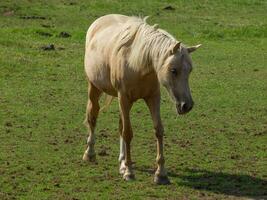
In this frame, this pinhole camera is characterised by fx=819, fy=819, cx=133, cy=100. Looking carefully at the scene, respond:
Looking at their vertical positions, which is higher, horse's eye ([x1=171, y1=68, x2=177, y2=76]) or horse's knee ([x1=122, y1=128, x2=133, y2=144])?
horse's eye ([x1=171, y1=68, x2=177, y2=76])

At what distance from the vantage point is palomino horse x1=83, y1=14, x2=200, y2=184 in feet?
27.2

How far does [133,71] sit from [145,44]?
0.33 metres

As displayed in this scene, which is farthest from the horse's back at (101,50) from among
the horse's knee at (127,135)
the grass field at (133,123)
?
the grass field at (133,123)

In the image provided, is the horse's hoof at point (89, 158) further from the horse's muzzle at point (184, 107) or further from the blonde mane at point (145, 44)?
the horse's muzzle at point (184, 107)

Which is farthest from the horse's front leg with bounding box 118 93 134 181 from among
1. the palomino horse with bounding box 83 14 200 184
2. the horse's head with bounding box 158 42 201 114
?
the horse's head with bounding box 158 42 201 114

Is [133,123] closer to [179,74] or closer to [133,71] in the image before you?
[133,71]

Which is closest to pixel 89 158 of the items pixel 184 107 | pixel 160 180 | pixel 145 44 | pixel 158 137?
pixel 158 137

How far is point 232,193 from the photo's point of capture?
28.4 feet

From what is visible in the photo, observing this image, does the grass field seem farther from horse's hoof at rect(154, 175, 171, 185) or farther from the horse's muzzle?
the horse's muzzle

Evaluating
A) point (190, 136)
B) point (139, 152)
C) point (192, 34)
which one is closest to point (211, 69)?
point (192, 34)

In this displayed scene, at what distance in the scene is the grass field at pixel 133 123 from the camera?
8.81m

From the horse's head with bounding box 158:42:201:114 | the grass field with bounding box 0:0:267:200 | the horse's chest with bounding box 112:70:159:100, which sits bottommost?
the grass field with bounding box 0:0:267:200

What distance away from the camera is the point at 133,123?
1158cm

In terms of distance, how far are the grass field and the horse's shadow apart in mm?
11
